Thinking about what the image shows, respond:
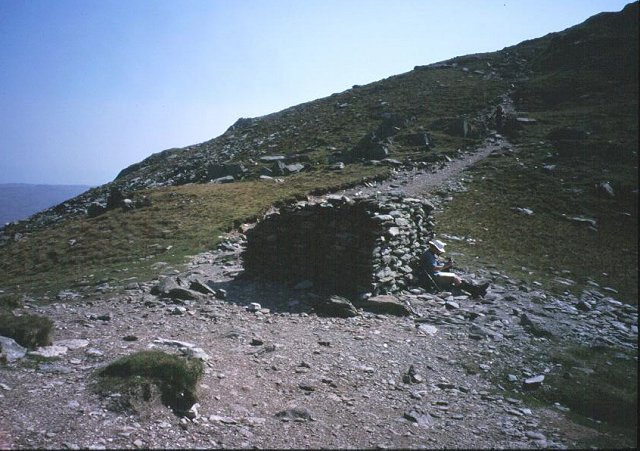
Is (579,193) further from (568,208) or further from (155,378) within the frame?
(155,378)

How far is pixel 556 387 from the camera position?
7355mm

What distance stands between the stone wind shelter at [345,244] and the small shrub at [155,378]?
652cm

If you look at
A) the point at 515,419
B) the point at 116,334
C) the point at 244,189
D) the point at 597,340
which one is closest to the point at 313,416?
the point at 515,419

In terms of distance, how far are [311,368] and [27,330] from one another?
5.69 m

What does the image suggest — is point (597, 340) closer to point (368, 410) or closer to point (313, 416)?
point (368, 410)

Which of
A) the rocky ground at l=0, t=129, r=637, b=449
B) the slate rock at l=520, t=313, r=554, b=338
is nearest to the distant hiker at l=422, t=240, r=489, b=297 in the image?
the rocky ground at l=0, t=129, r=637, b=449

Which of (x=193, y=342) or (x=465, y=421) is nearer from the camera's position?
(x=465, y=421)

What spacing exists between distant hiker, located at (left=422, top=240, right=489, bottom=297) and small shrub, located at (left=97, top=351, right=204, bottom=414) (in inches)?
360

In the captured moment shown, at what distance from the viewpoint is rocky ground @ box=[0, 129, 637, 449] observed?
18.2ft

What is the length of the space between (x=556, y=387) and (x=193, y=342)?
760 centimetres

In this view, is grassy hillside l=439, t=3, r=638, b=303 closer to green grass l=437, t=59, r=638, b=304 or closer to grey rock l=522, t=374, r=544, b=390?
green grass l=437, t=59, r=638, b=304

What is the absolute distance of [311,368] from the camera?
25.9 ft

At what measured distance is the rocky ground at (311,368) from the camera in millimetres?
5539

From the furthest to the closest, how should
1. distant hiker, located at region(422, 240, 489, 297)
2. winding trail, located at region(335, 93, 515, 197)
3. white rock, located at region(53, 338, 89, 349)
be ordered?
winding trail, located at region(335, 93, 515, 197) < distant hiker, located at region(422, 240, 489, 297) < white rock, located at region(53, 338, 89, 349)
